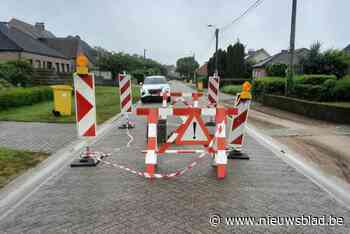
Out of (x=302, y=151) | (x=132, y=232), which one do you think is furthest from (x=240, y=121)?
(x=132, y=232)

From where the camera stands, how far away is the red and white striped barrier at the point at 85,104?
573 cm

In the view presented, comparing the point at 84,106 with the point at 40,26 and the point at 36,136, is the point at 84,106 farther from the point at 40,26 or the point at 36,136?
the point at 40,26

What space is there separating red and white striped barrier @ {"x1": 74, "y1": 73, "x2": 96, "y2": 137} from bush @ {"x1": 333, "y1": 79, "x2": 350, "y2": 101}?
12.6m

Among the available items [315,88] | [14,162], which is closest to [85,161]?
[14,162]

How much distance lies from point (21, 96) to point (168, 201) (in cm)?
1275

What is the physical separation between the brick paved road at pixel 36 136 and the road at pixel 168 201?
1.94 metres

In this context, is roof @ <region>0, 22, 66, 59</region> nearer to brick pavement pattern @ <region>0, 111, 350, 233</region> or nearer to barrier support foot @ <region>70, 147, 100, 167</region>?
barrier support foot @ <region>70, 147, 100, 167</region>

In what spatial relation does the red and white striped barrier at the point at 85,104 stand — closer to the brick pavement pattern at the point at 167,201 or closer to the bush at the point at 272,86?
the brick pavement pattern at the point at 167,201

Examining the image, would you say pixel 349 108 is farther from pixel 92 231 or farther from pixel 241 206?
pixel 92 231

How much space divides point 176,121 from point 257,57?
222 ft

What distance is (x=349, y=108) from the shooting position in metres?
10.9

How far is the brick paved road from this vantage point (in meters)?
7.12

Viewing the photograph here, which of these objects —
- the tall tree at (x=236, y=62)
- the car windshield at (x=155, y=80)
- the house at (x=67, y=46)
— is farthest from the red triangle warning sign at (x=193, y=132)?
the house at (x=67, y=46)

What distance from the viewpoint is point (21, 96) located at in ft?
47.1
